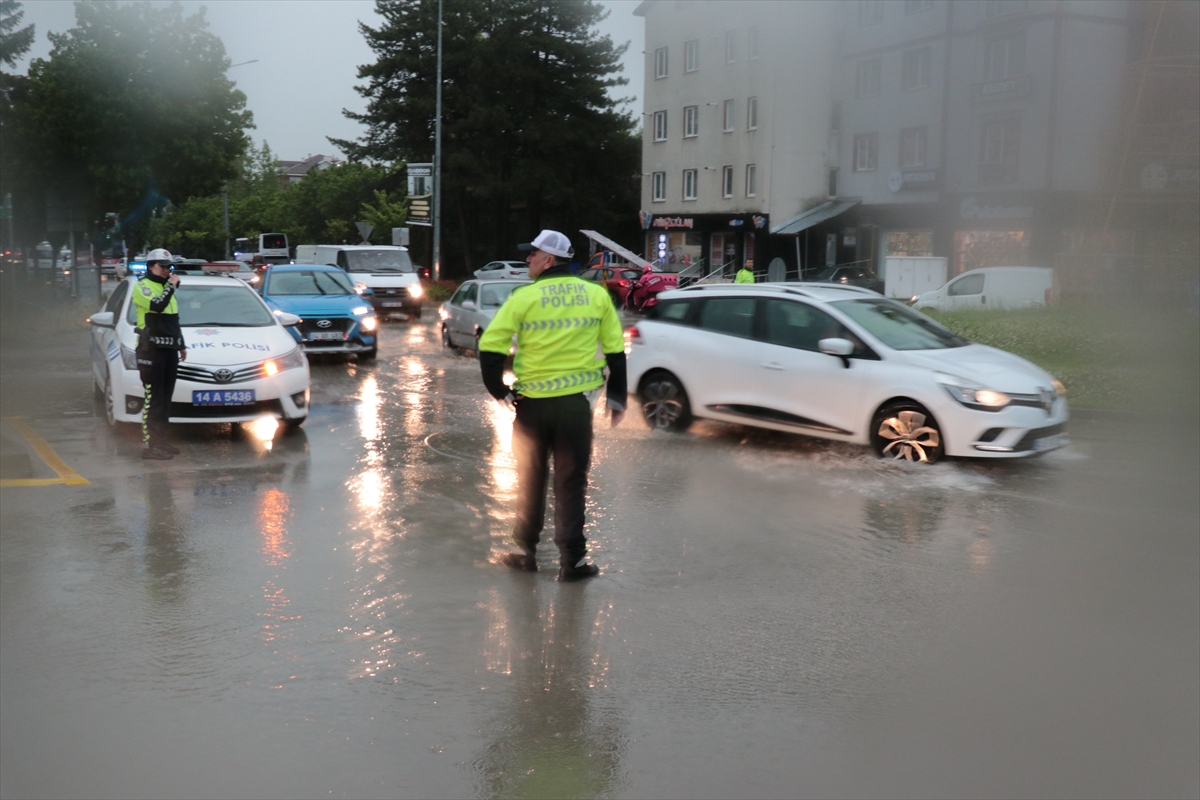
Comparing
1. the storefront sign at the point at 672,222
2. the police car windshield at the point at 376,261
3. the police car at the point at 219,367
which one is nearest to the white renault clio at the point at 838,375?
the police car at the point at 219,367

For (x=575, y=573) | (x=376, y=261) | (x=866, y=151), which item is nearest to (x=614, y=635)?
(x=575, y=573)

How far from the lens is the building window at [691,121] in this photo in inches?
Answer: 2105

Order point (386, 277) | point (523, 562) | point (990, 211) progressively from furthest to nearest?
point (990, 211)
point (386, 277)
point (523, 562)

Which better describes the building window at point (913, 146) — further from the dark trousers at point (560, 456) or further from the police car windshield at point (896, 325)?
the dark trousers at point (560, 456)

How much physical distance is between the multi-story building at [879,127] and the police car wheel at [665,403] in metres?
29.2

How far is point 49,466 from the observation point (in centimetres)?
1002

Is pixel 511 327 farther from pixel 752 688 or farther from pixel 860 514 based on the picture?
pixel 860 514

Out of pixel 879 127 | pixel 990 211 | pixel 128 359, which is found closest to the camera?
pixel 128 359

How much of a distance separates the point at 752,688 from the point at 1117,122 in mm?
37618

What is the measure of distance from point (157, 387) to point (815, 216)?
3995 centimetres

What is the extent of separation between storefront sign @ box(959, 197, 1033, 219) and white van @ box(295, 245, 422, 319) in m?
18.9

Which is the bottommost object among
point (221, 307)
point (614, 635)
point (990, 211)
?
point (614, 635)

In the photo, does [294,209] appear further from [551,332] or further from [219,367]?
[551,332]

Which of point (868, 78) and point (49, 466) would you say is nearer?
point (49, 466)
